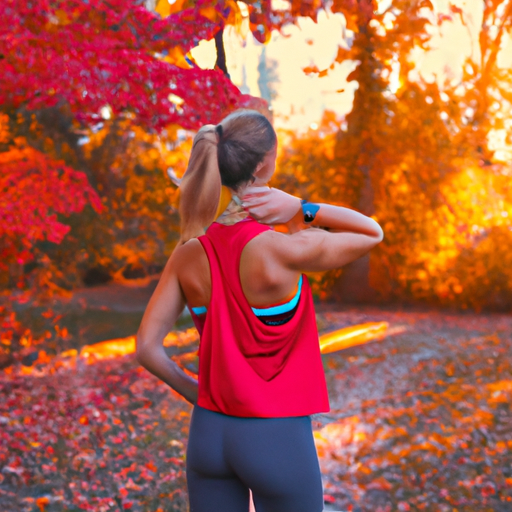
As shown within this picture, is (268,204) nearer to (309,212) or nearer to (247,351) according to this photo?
(309,212)

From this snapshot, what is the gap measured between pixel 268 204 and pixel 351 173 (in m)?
4.80

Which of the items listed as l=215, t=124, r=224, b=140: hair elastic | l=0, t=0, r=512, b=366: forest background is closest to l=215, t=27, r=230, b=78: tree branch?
l=0, t=0, r=512, b=366: forest background

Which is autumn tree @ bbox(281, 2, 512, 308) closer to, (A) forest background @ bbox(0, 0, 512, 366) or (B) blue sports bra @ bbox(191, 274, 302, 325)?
(A) forest background @ bbox(0, 0, 512, 366)

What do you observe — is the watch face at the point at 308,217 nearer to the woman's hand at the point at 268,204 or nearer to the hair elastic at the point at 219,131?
the woman's hand at the point at 268,204

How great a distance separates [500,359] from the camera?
536 centimetres

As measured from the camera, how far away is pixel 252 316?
128 centimetres

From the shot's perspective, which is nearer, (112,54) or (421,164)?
(112,54)

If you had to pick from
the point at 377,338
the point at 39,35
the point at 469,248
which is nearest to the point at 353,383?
the point at 377,338

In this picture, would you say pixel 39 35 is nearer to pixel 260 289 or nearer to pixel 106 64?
pixel 106 64

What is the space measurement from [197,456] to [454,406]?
13.5 ft

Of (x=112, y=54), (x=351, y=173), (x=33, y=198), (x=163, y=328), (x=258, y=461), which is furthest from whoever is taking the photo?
(x=351, y=173)

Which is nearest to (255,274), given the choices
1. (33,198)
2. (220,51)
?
(220,51)

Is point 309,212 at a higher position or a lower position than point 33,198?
lower

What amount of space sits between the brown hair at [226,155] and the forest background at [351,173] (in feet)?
12.9
